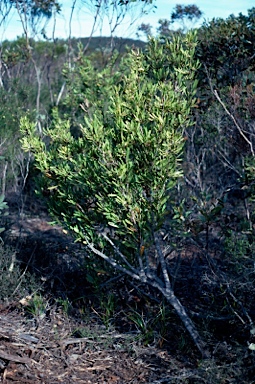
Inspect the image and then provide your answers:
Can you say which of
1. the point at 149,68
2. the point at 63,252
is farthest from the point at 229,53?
the point at 63,252

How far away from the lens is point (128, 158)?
3.99m

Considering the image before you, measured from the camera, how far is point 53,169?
4383 mm

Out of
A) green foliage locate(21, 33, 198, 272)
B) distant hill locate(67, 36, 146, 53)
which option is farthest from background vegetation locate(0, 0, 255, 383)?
distant hill locate(67, 36, 146, 53)

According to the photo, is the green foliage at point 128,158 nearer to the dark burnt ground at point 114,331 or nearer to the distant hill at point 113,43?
the dark burnt ground at point 114,331

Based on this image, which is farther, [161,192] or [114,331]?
[114,331]

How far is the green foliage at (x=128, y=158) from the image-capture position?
13.0 feet

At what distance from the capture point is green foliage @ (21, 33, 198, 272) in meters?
3.96

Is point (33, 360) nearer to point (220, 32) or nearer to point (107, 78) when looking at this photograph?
point (220, 32)

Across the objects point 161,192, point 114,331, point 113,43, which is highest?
point 113,43

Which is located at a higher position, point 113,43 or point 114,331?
point 113,43

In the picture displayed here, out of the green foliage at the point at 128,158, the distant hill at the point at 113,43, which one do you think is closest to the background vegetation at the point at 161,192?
the green foliage at the point at 128,158

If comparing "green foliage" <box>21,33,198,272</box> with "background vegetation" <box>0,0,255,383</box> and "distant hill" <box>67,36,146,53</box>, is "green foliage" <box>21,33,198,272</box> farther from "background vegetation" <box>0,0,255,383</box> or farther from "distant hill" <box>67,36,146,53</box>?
"distant hill" <box>67,36,146,53</box>

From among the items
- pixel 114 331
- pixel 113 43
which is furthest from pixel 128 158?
pixel 113 43

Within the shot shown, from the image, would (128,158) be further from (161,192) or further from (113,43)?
(113,43)
